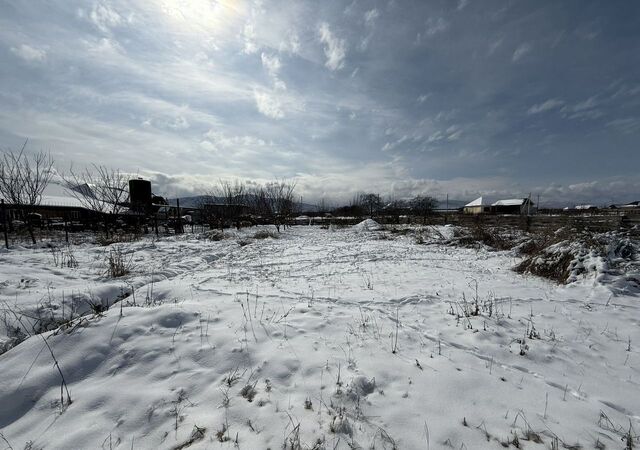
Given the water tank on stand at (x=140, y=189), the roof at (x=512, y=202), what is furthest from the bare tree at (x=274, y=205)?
the roof at (x=512, y=202)

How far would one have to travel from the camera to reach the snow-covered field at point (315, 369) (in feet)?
6.19

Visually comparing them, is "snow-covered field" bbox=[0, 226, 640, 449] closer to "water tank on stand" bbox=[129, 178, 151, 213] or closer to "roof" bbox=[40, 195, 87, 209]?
"roof" bbox=[40, 195, 87, 209]

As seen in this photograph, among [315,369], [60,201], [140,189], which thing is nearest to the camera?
[315,369]

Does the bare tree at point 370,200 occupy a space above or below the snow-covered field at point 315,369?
above

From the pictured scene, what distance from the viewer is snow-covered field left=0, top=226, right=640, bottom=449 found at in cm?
189

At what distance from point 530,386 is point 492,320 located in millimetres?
1630

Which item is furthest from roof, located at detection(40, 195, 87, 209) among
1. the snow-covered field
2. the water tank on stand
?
the snow-covered field

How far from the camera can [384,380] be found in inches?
97.9

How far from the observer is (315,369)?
2.62 m

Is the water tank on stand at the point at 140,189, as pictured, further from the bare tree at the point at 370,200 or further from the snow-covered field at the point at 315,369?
the bare tree at the point at 370,200

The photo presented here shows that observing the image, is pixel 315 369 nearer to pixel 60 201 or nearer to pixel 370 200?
pixel 60 201

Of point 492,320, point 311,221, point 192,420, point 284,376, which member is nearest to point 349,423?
point 284,376

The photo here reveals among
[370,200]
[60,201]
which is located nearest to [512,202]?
[370,200]

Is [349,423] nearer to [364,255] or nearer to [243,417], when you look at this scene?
[243,417]
